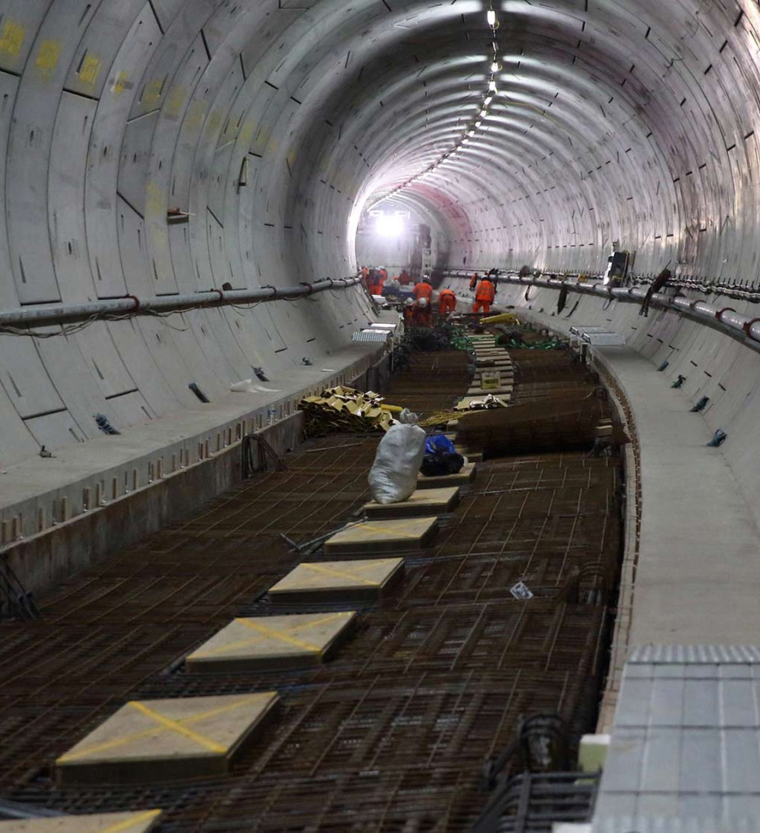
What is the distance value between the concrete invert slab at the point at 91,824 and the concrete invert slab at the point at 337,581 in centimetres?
327

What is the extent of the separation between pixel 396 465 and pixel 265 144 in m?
9.71

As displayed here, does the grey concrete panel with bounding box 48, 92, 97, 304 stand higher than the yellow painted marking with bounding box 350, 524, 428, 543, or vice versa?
the grey concrete panel with bounding box 48, 92, 97, 304

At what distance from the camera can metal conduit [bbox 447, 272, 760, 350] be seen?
13315mm

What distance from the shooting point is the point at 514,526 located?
10234 mm

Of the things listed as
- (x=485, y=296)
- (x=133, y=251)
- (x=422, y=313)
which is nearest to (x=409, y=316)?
(x=422, y=313)

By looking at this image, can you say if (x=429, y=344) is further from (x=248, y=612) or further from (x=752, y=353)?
(x=248, y=612)

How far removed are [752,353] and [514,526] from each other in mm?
4497

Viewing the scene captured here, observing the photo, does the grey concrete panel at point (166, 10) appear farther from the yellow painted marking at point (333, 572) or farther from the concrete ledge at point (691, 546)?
the yellow painted marking at point (333, 572)

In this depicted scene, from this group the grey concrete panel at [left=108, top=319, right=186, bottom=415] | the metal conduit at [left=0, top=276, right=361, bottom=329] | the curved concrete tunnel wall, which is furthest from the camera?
the grey concrete panel at [left=108, top=319, right=186, bottom=415]

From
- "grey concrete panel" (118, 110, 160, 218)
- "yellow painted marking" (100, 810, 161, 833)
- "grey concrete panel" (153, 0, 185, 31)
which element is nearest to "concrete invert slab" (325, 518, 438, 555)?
"yellow painted marking" (100, 810, 161, 833)

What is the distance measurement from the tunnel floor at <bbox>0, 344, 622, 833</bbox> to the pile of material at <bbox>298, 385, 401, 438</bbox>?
426 centimetres

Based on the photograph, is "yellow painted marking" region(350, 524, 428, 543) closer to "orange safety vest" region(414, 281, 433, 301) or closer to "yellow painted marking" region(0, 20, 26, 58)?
"yellow painted marking" region(0, 20, 26, 58)

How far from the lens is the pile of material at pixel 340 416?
640 inches

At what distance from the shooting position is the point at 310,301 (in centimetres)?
2417
